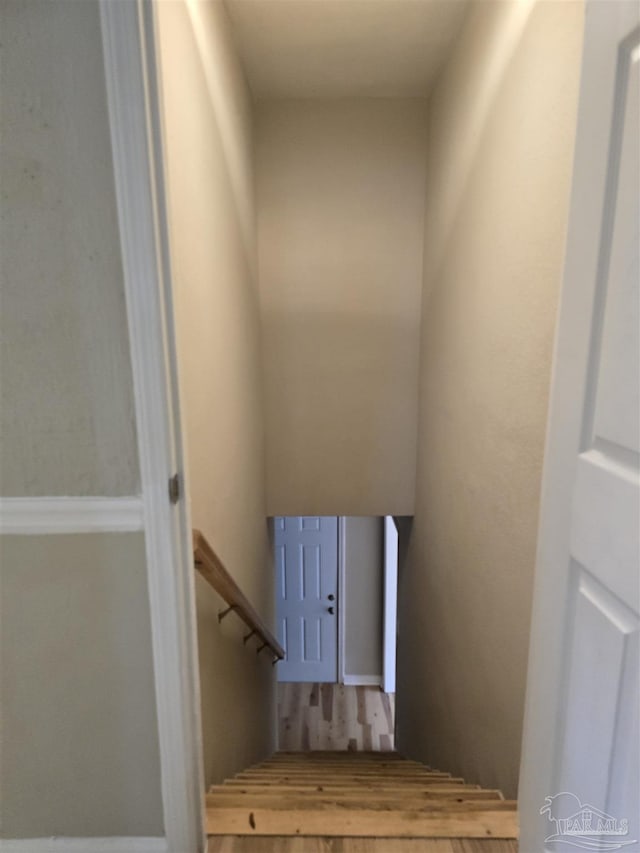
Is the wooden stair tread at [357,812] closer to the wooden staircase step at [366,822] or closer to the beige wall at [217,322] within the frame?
the wooden staircase step at [366,822]

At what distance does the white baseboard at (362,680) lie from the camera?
17.9ft

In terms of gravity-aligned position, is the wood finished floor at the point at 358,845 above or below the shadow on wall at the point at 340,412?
below

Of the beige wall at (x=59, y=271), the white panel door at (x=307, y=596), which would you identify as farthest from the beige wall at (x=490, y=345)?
the white panel door at (x=307, y=596)

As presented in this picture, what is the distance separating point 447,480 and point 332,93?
224 centimetres

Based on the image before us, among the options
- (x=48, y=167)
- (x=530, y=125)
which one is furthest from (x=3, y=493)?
(x=530, y=125)

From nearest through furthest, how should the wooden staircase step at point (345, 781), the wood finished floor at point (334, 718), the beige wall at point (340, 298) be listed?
1. the wooden staircase step at point (345, 781)
2. the beige wall at point (340, 298)
3. the wood finished floor at point (334, 718)

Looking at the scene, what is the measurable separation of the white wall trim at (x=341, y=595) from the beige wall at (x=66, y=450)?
4245 mm

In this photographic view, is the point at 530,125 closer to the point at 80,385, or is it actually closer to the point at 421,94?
the point at 80,385

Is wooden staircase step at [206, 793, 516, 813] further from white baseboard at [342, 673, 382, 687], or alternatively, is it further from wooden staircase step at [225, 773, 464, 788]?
white baseboard at [342, 673, 382, 687]

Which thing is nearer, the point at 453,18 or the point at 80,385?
the point at 80,385

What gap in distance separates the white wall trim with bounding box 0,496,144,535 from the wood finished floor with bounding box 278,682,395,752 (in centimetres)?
436

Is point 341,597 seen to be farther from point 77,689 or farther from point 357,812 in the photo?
point 77,689

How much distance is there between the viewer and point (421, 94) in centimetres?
286

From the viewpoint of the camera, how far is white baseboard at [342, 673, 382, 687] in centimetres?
546
